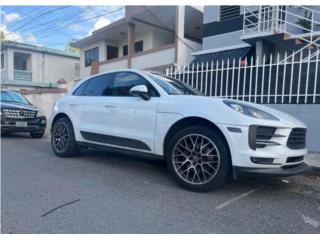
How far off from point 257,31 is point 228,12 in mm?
3474

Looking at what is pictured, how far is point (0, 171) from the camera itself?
490 centimetres

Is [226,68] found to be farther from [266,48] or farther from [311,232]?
[311,232]

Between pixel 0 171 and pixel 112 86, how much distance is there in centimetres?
230

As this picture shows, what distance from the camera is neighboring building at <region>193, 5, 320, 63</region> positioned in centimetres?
887

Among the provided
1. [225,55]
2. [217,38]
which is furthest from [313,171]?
[217,38]

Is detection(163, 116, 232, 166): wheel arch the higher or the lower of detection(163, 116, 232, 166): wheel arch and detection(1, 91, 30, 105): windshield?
the lower

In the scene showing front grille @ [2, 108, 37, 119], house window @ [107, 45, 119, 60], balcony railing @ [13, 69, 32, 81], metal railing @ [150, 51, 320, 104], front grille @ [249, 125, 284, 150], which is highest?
house window @ [107, 45, 119, 60]

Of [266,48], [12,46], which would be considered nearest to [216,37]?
[266,48]

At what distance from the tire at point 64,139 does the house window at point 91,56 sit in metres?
16.0

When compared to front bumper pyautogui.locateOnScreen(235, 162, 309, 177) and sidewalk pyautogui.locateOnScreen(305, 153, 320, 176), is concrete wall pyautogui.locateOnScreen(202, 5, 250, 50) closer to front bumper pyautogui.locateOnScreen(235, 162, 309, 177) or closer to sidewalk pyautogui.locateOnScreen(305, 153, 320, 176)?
sidewalk pyautogui.locateOnScreen(305, 153, 320, 176)

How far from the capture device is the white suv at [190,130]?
3.64 m

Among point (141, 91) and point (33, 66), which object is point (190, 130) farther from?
point (33, 66)

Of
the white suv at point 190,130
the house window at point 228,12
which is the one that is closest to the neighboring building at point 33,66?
the house window at point 228,12

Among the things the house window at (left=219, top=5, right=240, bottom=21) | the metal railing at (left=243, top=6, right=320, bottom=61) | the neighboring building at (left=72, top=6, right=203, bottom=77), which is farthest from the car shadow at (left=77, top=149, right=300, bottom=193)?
the house window at (left=219, top=5, right=240, bottom=21)
